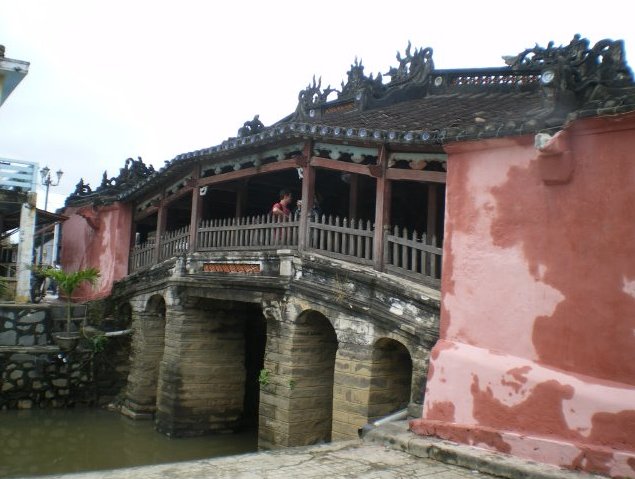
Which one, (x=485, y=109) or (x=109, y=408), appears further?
(x=109, y=408)

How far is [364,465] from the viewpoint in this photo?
5.48 metres

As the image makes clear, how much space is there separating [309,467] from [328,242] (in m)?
4.23

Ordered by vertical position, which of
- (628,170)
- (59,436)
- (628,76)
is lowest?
(59,436)

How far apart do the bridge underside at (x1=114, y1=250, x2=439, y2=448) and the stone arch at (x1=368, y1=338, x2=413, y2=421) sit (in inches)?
0.5

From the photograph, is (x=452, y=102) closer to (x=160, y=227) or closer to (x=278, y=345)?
(x=278, y=345)

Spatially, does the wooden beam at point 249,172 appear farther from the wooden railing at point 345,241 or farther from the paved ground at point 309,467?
the paved ground at point 309,467

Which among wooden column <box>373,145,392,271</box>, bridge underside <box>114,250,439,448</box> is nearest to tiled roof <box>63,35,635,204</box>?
wooden column <box>373,145,392,271</box>

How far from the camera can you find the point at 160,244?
45.5ft

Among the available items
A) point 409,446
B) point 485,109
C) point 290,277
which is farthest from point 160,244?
point 409,446

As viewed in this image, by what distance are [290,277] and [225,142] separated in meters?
3.00

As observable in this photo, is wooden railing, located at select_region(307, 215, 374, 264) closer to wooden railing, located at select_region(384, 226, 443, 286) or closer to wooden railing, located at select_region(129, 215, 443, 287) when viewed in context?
wooden railing, located at select_region(129, 215, 443, 287)

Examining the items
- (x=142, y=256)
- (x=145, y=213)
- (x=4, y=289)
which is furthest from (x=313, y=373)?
(x=4, y=289)

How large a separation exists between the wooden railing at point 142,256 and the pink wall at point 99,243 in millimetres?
579

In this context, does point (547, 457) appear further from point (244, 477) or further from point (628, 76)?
point (628, 76)
